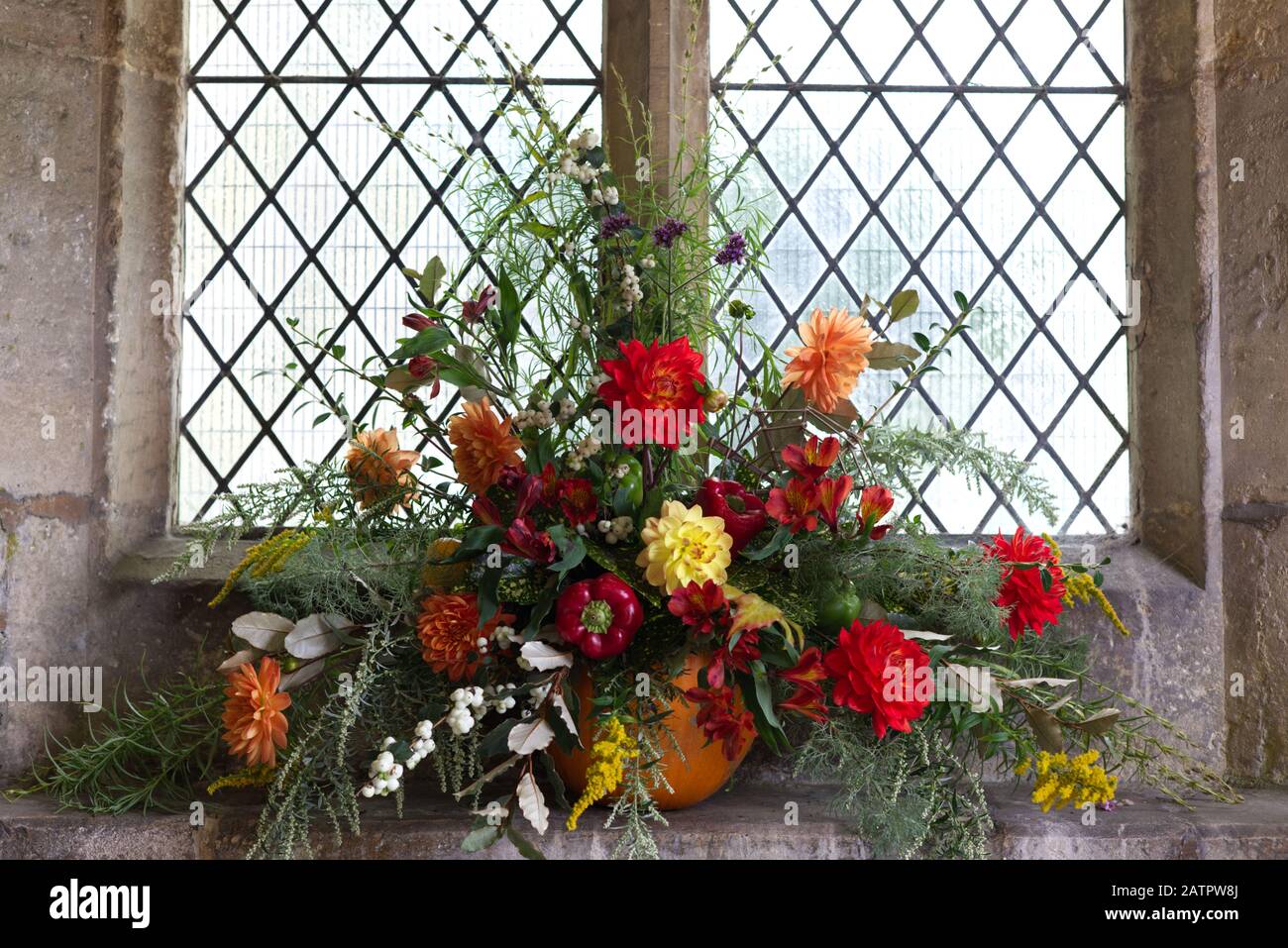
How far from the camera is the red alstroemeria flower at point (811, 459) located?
4.13 ft

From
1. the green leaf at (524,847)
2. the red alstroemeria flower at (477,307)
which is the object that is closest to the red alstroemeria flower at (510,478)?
the red alstroemeria flower at (477,307)

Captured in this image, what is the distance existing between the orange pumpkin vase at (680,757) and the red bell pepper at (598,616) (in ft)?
0.26

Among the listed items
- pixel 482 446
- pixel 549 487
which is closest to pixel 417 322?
pixel 482 446

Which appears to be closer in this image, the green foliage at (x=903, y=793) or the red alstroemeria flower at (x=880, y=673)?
the red alstroemeria flower at (x=880, y=673)

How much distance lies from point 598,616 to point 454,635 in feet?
0.65

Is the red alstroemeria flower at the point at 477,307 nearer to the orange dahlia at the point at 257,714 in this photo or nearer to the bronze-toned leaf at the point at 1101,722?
the orange dahlia at the point at 257,714

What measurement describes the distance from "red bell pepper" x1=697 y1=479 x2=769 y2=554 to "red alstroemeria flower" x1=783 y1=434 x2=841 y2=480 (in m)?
0.08

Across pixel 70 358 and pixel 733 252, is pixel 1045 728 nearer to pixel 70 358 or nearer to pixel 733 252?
pixel 733 252

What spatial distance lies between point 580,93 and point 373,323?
60 cm

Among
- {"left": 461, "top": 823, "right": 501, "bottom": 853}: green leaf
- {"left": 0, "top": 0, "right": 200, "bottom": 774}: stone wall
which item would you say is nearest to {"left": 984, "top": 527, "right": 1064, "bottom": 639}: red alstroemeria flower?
{"left": 461, "top": 823, "right": 501, "bottom": 853}: green leaf

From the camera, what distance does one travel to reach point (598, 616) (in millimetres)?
1190

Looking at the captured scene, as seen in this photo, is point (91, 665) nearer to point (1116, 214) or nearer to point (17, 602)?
point (17, 602)

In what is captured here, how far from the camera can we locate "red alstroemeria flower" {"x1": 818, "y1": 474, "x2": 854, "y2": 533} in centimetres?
124

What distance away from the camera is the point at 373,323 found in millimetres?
1930
